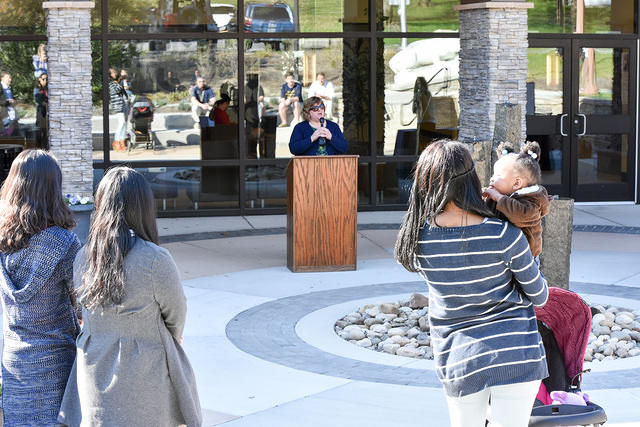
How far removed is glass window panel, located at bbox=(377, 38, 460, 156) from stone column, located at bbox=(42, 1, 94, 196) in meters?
4.59

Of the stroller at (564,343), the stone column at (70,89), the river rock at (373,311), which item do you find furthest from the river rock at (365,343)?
the stone column at (70,89)

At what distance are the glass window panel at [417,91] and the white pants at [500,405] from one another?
11326 mm

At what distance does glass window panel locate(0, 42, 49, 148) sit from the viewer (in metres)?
14.2

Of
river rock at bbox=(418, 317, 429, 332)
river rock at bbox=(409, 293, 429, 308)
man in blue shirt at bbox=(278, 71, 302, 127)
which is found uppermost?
man in blue shirt at bbox=(278, 71, 302, 127)

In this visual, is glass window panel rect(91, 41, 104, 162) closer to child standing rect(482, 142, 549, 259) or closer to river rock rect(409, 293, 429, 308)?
river rock rect(409, 293, 429, 308)

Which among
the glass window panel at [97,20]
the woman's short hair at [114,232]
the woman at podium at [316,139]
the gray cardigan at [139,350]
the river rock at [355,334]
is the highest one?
the glass window panel at [97,20]

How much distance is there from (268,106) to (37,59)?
10.6 feet

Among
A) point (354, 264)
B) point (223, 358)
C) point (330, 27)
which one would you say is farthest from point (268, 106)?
point (223, 358)

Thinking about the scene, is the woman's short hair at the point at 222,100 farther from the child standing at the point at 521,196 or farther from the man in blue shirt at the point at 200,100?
the child standing at the point at 521,196

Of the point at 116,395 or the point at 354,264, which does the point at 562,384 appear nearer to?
the point at 116,395

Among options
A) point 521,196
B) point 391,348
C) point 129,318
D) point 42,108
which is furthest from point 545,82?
point 129,318

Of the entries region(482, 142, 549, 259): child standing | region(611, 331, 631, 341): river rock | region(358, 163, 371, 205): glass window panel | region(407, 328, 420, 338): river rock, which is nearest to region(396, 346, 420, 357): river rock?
region(407, 328, 420, 338): river rock

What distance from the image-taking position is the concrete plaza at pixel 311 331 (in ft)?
20.5

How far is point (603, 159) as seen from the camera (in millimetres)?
15625
